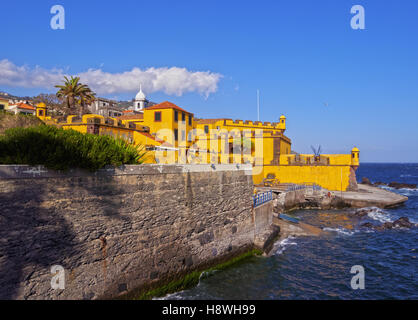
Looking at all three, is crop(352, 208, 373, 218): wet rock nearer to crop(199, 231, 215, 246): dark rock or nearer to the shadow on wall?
crop(199, 231, 215, 246): dark rock

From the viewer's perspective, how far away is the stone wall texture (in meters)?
6.45

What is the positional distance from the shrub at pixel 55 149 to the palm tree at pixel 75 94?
2283 centimetres

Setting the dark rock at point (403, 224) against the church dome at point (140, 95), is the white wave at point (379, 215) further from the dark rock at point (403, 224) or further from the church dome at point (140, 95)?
the church dome at point (140, 95)

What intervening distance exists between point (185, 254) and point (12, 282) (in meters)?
5.97

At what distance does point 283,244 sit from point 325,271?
3.90 meters

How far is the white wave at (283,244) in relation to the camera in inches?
637

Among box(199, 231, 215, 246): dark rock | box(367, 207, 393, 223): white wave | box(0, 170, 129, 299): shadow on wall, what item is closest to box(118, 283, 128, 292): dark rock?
box(0, 170, 129, 299): shadow on wall

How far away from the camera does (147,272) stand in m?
9.32

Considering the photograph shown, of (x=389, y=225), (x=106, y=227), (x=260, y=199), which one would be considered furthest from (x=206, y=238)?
(x=389, y=225)

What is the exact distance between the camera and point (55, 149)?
7.16m

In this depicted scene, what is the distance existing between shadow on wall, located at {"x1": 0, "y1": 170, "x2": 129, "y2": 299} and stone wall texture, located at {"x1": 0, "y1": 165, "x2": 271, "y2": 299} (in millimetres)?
21

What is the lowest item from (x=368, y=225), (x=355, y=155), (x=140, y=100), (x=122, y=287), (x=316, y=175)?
(x=368, y=225)

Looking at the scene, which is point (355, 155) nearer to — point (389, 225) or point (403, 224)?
point (403, 224)
